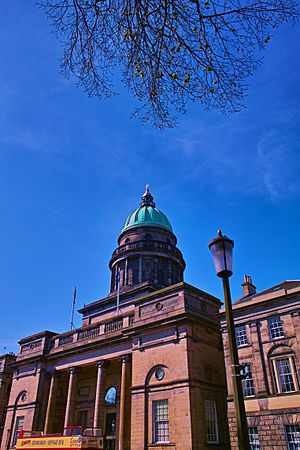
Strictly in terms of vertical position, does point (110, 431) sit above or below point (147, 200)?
below

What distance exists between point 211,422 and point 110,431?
470 inches

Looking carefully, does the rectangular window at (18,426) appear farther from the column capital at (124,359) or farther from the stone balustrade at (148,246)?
the stone balustrade at (148,246)

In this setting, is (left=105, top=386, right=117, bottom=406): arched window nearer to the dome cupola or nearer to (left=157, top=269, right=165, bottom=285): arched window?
the dome cupola

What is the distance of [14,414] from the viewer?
36344mm

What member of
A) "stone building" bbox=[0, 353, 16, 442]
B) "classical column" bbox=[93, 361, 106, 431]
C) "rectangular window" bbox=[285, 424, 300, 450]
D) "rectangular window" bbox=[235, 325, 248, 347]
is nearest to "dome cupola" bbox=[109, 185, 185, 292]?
"classical column" bbox=[93, 361, 106, 431]

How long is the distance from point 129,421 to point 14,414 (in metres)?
15.5

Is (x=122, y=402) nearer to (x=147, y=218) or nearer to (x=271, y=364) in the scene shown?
A: (x=271, y=364)

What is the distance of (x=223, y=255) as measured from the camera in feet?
25.4

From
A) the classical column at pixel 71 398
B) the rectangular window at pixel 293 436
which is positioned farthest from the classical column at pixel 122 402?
the rectangular window at pixel 293 436

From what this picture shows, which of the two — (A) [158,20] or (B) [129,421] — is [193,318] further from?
(A) [158,20]

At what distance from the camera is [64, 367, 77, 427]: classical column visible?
3100 cm

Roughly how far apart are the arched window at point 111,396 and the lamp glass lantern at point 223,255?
29.0 metres

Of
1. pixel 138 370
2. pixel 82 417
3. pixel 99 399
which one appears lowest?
pixel 82 417

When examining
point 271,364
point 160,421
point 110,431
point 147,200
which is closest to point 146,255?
point 147,200
